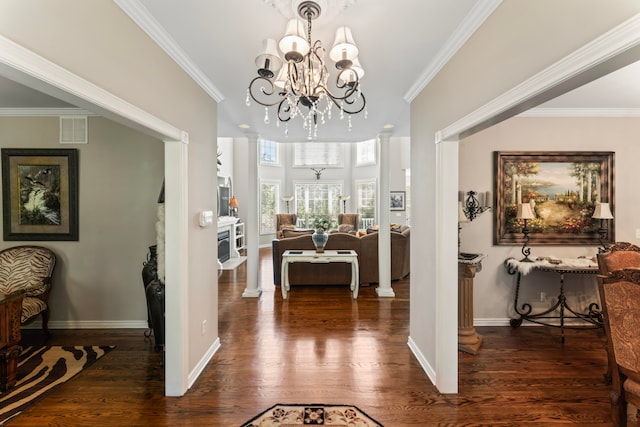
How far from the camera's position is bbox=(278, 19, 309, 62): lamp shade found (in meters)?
1.45

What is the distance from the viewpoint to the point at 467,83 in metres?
1.88

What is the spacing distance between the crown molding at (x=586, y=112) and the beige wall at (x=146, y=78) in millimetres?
3641

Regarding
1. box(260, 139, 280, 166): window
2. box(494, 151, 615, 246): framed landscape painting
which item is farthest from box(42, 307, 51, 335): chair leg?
box(260, 139, 280, 166): window

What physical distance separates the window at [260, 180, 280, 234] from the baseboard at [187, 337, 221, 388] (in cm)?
673

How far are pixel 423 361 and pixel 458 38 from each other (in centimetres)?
265

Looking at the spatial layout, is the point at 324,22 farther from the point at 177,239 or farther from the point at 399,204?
the point at 399,204

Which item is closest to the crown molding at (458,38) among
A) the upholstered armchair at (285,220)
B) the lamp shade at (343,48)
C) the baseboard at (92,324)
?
the lamp shade at (343,48)

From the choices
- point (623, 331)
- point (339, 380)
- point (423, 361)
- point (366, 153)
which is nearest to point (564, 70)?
point (623, 331)

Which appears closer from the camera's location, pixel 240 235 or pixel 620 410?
pixel 620 410

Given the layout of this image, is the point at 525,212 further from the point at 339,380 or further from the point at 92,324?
the point at 92,324

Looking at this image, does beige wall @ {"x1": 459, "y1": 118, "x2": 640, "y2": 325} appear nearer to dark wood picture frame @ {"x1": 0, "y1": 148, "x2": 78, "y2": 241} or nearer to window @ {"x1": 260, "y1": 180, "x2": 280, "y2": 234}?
dark wood picture frame @ {"x1": 0, "y1": 148, "x2": 78, "y2": 241}

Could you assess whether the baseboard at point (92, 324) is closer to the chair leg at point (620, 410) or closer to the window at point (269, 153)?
the chair leg at point (620, 410)

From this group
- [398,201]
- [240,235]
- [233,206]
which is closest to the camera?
[233,206]

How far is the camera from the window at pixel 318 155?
1034cm
